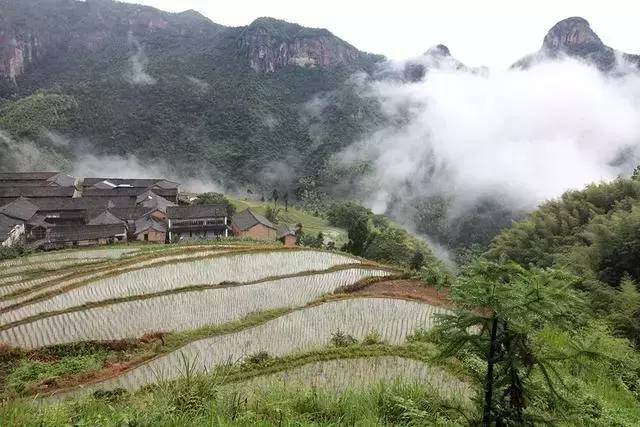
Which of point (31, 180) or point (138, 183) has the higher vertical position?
point (138, 183)

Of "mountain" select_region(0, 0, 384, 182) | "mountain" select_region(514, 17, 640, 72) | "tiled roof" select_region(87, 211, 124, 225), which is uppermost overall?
"mountain" select_region(514, 17, 640, 72)

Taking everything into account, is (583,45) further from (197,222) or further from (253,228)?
(197,222)

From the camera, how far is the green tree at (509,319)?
11.1ft

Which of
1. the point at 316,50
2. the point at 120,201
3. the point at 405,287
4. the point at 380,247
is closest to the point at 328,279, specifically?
the point at 405,287

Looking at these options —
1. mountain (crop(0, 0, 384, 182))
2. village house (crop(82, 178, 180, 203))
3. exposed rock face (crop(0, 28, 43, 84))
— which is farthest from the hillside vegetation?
exposed rock face (crop(0, 28, 43, 84))

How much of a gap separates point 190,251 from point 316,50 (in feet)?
540

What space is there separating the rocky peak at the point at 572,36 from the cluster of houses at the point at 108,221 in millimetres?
158635

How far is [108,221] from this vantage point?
162 feet

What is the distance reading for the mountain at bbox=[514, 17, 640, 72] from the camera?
156750mm

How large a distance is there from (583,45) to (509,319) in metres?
195

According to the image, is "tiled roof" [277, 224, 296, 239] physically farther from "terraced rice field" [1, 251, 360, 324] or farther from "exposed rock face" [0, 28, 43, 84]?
"exposed rock face" [0, 28, 43, 84]

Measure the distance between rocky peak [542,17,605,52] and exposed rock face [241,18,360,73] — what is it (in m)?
80.5

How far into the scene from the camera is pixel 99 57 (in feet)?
547

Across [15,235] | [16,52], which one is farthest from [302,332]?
[16,52]
